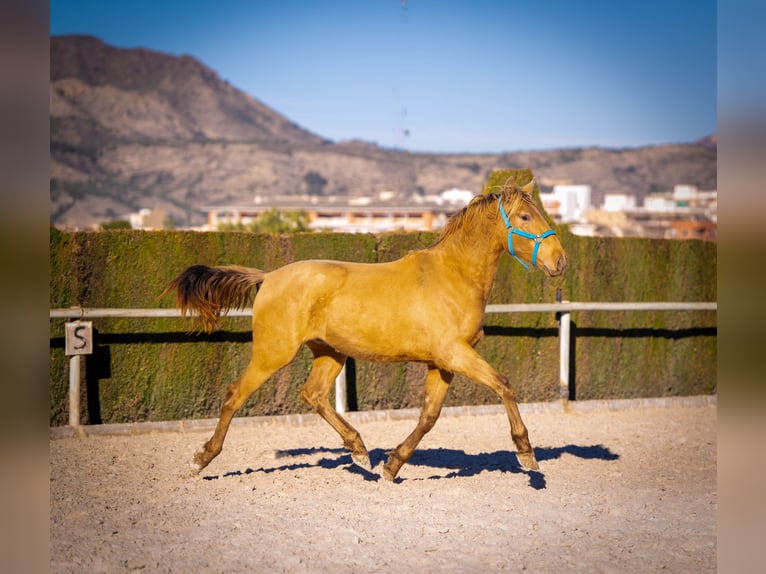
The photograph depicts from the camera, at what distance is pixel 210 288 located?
6602mm

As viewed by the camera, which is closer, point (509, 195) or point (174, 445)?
point (509, 195)

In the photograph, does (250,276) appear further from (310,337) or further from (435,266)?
(435,266)

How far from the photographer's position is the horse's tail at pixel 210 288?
6590mm

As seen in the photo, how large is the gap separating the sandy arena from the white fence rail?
1.65 feet

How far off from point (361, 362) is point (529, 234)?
4597mm

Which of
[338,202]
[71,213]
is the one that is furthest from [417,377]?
[71,213]

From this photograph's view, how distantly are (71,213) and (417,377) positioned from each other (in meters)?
158

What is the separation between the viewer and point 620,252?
38.2 ft

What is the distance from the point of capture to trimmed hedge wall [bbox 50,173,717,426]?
9180 millimetres

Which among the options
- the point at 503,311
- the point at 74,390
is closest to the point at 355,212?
the point at 503,311

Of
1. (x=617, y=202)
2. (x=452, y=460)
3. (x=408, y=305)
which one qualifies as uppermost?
(x=617, y=202)

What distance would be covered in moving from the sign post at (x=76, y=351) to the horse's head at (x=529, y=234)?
17.0 ft

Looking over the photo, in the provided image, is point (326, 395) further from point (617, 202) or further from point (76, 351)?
point (617, 202)
